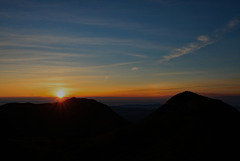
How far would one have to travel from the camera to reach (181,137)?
21.4m

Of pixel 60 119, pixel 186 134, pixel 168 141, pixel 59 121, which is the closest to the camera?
pixel 168 141

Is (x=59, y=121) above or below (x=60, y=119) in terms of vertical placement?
below

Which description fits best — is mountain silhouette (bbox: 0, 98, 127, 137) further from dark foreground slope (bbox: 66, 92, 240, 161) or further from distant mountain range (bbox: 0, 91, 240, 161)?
dark foreground slope (bbox: 66, 92, 240, 161)

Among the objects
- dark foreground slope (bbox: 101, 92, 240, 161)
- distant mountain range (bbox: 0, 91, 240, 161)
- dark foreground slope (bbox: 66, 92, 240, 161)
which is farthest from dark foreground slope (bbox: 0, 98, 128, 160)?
dark foreground slope (bbox: 101, 92, 240, 161)

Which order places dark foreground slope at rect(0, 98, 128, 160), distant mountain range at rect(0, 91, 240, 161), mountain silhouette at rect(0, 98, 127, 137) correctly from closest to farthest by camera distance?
distant mountain range at rect(0, 91, 240, 161), dark foreground slope at rect(0, 98, 128, 160), mountain silhouette at rect(0, 98, 127, 137)

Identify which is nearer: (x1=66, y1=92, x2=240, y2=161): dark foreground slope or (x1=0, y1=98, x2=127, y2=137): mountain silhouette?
(x1=66, y1=92, x2=240, y2=161): dark foreground slope

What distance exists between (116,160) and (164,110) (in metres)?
12.2

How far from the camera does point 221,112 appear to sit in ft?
83.6

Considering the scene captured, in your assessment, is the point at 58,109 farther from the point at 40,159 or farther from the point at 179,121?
the point at 179,121

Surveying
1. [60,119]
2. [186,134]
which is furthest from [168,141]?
[60,119]

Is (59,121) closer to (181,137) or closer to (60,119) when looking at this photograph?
(60,119)

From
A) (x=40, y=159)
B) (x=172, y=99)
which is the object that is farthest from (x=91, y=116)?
(x=40, y=159)

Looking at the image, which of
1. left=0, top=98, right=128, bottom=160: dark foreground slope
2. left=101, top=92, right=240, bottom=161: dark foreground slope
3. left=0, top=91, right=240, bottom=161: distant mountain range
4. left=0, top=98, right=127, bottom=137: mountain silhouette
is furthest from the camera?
left=0, top=98, right=127, bottom=137: mountain silhouette

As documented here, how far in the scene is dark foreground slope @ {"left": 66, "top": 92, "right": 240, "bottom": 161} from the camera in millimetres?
18498
